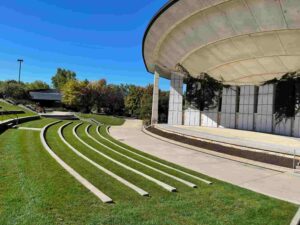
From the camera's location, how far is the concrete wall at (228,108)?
31406 millimetres

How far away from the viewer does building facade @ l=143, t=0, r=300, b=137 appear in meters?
18.0

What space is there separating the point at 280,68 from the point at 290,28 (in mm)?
7330

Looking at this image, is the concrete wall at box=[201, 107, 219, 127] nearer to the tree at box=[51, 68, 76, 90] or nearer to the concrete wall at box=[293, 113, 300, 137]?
the concrete wall at box=[293, 113, 300, 137]

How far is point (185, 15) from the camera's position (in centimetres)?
2048

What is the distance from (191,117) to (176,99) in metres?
2.87

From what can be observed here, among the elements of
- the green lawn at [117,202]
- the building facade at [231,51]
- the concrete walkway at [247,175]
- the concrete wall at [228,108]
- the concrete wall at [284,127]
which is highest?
the building facade at [231,51]

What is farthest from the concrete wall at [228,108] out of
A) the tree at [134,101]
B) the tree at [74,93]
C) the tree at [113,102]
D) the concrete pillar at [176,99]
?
the tree at [113,102]

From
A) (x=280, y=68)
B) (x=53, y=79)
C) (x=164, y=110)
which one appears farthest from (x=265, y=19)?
(x=53, y=79)

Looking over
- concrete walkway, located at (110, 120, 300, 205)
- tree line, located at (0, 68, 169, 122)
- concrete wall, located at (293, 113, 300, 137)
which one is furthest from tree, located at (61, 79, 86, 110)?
concrete walkway, located at (110, 120, 300, 205)

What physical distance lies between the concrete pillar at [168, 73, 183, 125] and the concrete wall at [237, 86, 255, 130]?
23.1ft

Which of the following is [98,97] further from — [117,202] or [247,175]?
[117,202]

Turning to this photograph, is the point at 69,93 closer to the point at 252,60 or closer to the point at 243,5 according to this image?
the point at 252,60

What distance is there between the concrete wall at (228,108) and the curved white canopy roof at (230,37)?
137cm

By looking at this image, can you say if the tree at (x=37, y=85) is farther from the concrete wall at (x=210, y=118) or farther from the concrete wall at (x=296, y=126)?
the concrete wall at (x=296, y=126)
